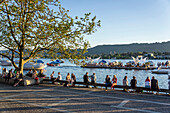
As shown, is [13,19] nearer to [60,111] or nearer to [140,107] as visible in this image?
[60,111]

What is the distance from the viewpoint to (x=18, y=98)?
12.7 m

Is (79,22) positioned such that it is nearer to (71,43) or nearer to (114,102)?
(71,43)

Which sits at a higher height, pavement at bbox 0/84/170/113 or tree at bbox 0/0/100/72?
tree at bbox 0/0/100/72

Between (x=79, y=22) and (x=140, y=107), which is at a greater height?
(x=79, y=22)

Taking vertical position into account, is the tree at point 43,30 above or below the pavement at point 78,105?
above

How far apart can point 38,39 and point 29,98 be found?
8062 millimetres

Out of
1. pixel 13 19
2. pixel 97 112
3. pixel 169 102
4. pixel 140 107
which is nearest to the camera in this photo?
pixel 97 112

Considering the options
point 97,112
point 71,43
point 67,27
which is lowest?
point 97,112

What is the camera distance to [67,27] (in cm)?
1703

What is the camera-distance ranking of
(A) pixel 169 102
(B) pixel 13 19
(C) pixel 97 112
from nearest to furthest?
1. (C) pixel 97 112
2. (A) pixel 169 102
3. (B) pixel 13 19

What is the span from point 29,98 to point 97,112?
570 centimetres

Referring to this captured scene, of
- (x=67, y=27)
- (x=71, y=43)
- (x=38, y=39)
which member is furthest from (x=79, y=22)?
(x=38, y=39)

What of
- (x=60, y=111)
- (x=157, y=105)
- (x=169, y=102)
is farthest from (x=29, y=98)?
(x=169, y=102)

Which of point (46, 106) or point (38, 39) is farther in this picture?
point (38, 39)
